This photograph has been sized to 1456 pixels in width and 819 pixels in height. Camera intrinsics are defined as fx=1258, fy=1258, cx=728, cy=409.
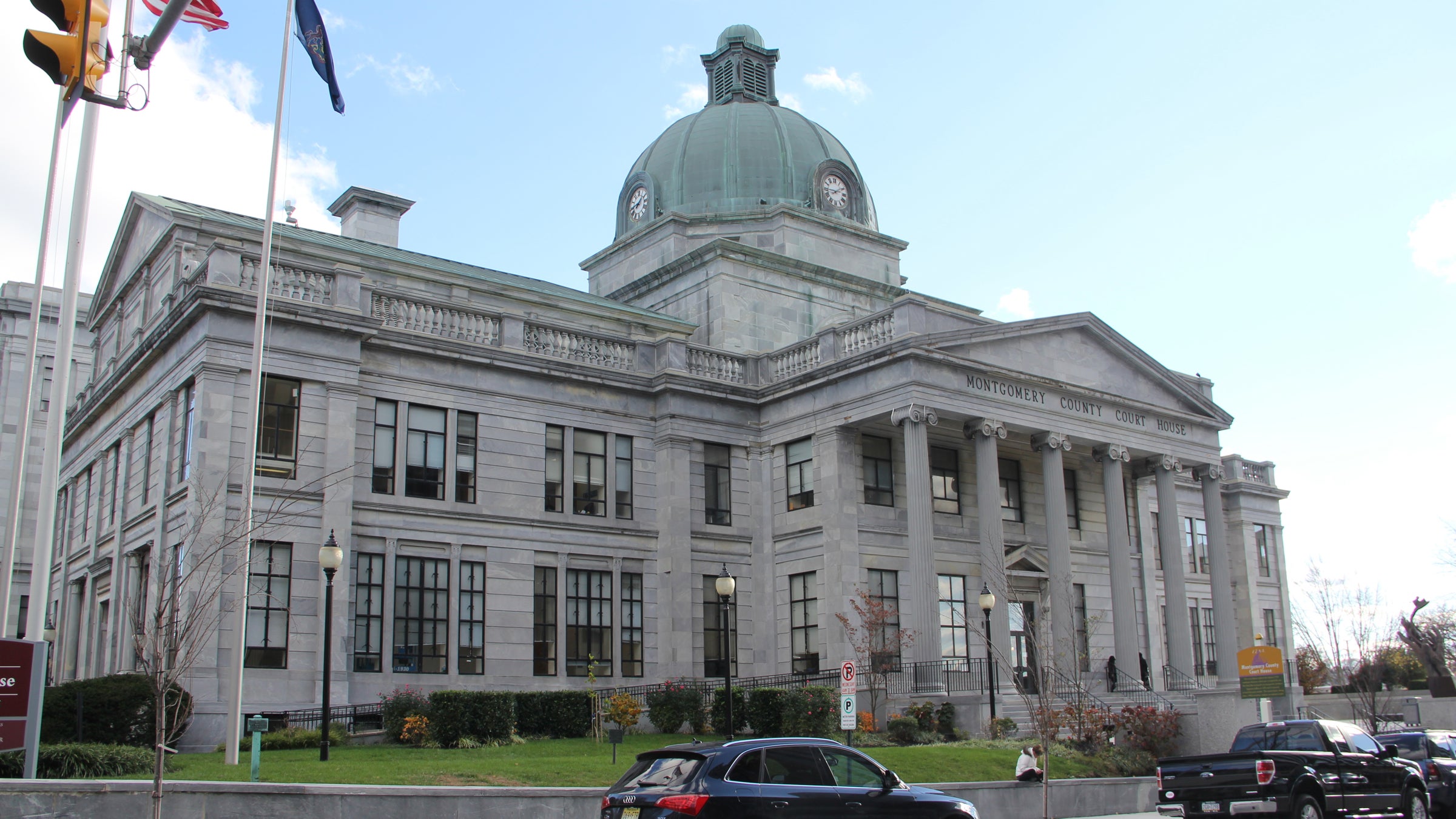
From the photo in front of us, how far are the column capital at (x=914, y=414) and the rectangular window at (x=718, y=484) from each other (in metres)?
5.98

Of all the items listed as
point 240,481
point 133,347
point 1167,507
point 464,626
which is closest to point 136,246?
point 133,347

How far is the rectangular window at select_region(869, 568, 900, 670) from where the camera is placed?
32.1 meters

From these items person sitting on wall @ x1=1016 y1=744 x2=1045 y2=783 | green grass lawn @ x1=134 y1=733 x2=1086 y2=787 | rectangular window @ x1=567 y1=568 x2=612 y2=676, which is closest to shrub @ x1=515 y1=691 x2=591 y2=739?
green grass lawn @ x1=134 y1=733 x2=1086 y2=787

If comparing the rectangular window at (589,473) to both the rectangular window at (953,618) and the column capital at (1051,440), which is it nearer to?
the rectangular window at (953,618)

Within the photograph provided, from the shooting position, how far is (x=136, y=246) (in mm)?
37406

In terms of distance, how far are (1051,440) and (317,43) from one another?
22.9m

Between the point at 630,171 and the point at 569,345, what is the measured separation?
16960 mm

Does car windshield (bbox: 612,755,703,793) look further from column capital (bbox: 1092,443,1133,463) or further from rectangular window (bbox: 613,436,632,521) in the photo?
column capital (bbox: 1092,443,1133,463)

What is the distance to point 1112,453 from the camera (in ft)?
127

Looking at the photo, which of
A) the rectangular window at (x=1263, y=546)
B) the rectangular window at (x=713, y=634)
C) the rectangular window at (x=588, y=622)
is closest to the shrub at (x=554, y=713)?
the rectangular window at (x=588, y=622)

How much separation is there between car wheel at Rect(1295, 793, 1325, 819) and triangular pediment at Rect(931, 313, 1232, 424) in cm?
1816

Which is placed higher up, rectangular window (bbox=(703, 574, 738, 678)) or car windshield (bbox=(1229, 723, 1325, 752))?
rectangular window (bbox=(703, 574, 738, 678))

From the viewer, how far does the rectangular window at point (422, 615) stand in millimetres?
30938

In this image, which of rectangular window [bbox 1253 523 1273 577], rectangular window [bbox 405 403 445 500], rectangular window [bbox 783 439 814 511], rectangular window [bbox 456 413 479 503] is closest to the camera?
rectangular window [bbox 405 403 445 500]
